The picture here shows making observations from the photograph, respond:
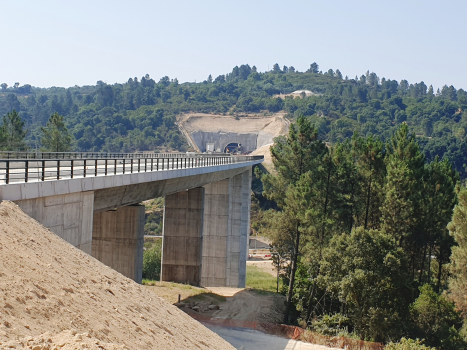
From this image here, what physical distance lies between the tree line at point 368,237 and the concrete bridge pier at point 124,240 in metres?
11.6

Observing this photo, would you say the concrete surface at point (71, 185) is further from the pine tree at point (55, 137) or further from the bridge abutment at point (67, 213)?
the pine tree at point (55, 137)

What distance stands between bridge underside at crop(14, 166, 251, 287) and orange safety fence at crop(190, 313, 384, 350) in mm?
7195

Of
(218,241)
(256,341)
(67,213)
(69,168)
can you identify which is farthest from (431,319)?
(67,213)

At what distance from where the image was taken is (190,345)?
1348 cm

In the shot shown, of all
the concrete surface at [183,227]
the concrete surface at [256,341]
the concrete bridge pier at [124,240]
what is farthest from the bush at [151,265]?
the concrete bridge pier at [124,240]

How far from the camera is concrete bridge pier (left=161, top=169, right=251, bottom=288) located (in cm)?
4200

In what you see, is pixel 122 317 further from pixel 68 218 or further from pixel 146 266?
pixel 146 266

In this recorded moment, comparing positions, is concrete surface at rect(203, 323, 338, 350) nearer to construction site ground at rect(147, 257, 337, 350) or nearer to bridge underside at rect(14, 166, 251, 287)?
construction site ground at rect(147, 257, 337, 350)

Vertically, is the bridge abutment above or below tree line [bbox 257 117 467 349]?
above

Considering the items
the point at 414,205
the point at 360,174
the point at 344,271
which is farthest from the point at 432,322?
the point at 360,174

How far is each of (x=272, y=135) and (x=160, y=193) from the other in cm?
16840

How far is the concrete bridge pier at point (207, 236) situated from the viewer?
Result: 1654 inches

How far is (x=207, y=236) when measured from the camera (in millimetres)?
53281

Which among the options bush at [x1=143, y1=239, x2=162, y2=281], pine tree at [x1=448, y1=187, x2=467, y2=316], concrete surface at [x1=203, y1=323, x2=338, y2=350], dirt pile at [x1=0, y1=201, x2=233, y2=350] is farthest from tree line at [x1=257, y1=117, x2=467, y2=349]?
dirt pile at [x1=0, y1=201, x2=233, y2=350]
